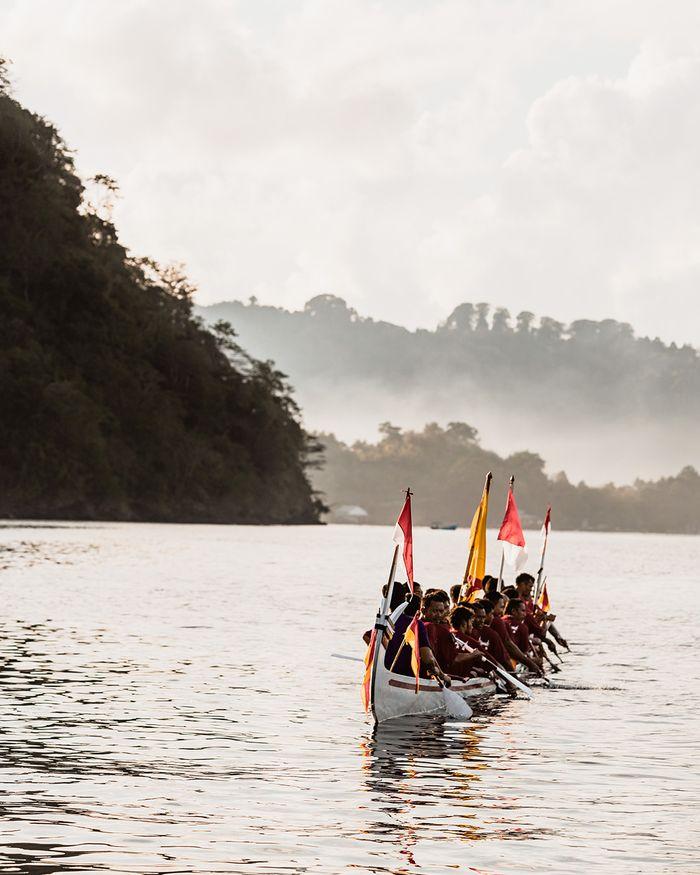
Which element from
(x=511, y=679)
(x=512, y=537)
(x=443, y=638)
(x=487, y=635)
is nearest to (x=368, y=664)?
(x=443, y=638)

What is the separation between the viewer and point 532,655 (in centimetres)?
3103

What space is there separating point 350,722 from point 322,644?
15.0 meters

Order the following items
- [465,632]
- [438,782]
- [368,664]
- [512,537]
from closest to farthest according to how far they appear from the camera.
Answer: [438,782] → [368,664] → [465,632] → [512,537]

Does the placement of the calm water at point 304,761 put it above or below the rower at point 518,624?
below

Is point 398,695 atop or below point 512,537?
below

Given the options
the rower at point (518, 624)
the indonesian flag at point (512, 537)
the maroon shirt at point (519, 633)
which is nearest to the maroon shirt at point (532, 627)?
the rower at point (518, 624)

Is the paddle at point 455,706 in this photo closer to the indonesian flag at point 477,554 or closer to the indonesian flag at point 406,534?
the indonesian flag at point 406,534

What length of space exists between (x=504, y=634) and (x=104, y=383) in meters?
128

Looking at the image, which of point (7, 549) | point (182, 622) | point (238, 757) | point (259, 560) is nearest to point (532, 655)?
point (238, 757)

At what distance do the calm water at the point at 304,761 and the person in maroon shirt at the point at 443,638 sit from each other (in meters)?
0.92

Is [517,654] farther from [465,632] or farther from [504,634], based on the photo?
[465,632]

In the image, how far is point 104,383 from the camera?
6058 inches

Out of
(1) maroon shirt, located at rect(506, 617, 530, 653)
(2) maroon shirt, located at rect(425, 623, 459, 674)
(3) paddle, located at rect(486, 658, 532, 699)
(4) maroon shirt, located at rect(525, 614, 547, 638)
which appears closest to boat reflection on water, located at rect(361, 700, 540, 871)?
(2) maroon shirt, located at rect(425, 623, 459, 674)

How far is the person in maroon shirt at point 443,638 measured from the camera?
24234 mm
